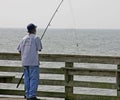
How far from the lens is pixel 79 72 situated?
29.7ft

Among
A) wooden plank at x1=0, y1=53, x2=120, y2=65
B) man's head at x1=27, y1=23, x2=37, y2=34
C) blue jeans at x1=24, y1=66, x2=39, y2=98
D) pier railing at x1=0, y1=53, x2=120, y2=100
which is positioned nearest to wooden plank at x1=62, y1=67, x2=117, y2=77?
pier railing at x1=0, y1=53, x2=120, y2=100

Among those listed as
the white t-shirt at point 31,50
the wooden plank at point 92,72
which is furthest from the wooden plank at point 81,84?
the white t-shirt at point 31,50

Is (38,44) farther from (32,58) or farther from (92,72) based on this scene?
(92,72)

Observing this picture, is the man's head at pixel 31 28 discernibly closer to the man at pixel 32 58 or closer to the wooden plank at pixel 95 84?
the man at pixel 32 58

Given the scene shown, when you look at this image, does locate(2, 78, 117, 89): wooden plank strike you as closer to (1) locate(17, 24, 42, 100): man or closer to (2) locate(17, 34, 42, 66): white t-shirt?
(1) locate(17, 24, 42, 100): man

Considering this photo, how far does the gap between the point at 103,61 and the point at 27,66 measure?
4.75 ft

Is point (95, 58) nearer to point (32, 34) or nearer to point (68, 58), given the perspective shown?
point (68, 58)

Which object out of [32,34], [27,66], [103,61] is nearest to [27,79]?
[27,66]

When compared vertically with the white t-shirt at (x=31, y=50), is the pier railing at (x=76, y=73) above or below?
below

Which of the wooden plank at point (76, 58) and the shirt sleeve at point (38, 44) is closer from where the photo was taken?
the shirt sleeve at point (38, 44)

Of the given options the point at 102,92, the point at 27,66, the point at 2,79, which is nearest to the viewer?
the point at 27,66

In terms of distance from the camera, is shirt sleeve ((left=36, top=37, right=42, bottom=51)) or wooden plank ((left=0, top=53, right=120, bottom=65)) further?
wooden plank ((left=0, top=53, right=120, bottom=65))

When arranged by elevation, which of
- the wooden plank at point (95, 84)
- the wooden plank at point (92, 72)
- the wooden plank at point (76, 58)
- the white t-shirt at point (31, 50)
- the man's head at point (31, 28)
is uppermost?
the man's head at point (31, 28)

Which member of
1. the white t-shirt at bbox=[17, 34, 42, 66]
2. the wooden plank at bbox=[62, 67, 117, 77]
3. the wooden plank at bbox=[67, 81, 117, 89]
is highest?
the white t-shirt at bbox=[17, 34, 42, 66]
